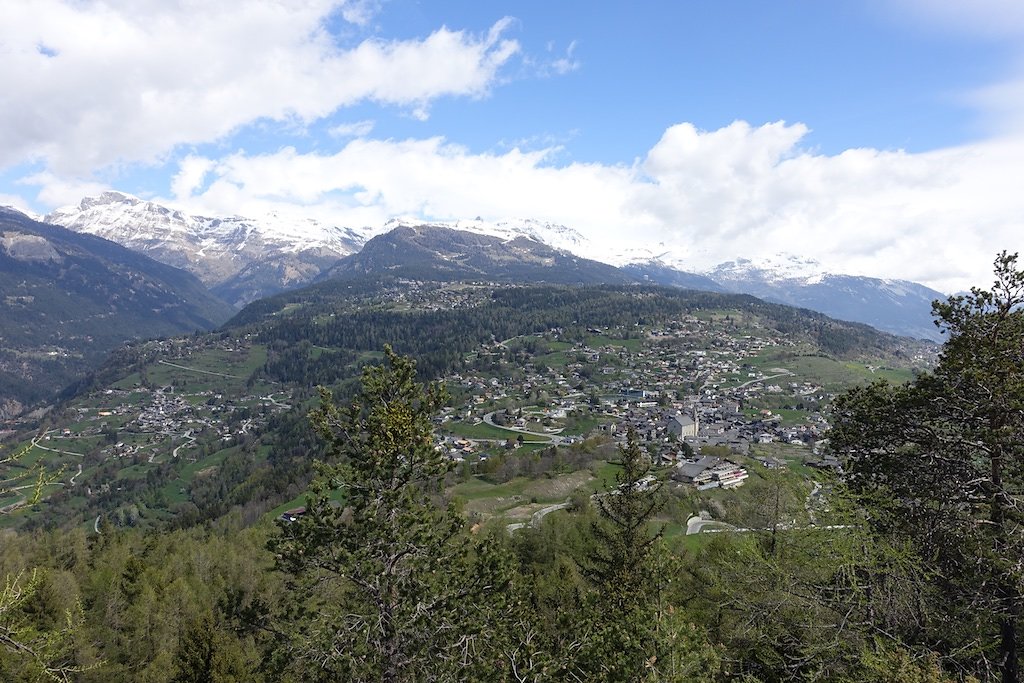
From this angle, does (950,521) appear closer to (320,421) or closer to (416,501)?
(416,501)

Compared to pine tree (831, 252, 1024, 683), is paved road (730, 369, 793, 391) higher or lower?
lower

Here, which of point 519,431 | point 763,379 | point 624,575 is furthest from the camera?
point 763,379

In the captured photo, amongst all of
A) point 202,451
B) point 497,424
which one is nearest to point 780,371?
point 497,424

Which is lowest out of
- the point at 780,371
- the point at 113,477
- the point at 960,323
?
the point at 113,477

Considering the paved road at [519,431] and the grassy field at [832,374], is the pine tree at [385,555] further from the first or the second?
the grassy field at [832,374]

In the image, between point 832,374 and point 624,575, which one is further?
point 832,374

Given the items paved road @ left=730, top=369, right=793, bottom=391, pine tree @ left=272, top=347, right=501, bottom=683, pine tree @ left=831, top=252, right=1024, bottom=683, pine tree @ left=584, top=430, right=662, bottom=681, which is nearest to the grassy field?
paved road @ left=730, top=369, right=793, bottom=391

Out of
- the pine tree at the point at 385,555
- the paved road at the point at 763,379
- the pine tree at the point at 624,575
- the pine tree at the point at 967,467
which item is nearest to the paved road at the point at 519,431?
the paved road at the point at 763,379

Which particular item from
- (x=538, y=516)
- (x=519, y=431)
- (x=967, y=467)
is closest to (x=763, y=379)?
(x=519, y=431)

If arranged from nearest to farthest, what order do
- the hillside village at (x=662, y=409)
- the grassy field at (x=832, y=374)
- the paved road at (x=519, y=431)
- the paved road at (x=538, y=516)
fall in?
the paved road at (x=538, y=516) < the hillside village at (x=662, y=409) < the paved road at (x=519, y=431) < the grassy field at (x=832, y=374)

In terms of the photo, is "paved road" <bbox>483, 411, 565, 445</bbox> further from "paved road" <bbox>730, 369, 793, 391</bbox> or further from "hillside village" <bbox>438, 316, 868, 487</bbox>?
"paved road" <bbox>730, 369, 793, 391</bbox>

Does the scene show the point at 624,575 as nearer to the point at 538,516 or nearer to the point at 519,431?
the point at 538,516

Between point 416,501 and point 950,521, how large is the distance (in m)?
13.8

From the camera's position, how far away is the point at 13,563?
145 feet
